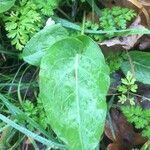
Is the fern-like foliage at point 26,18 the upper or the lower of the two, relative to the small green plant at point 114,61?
upper

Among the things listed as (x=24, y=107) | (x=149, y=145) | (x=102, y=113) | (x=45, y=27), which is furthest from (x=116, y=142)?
(x=45, y=27)

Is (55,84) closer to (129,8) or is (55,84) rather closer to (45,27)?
(45,27)

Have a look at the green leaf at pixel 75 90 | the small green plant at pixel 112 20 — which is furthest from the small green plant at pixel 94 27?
the green leaf at pixel 75 90

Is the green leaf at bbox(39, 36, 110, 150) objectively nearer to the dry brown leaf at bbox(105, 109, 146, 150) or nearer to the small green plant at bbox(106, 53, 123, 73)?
the small green plant at bbox(106, 53, 123, 73)

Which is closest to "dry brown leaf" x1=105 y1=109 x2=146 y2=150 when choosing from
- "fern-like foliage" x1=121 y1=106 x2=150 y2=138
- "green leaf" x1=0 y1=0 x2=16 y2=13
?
"fern-like foliage" x1=121 y1=106 x2=150 y2=138

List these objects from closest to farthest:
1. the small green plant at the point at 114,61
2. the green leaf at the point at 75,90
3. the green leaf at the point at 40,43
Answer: the green leaf at the point at 75,90 → the green leaf at the point at 40,43 → the small green plant at the point at 114,61

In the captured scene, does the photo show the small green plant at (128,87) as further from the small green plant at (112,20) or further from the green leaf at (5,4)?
the green leaf at (5,4)

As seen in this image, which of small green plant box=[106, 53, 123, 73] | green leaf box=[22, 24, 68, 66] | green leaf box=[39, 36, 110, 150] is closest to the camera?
green leaf box=[39, 36, 110, 150]
